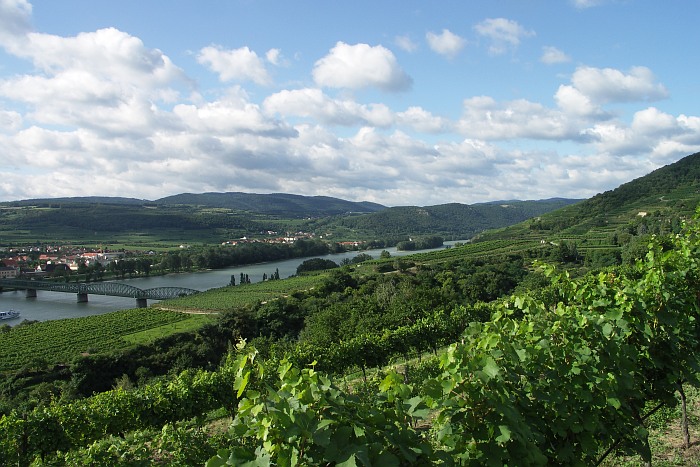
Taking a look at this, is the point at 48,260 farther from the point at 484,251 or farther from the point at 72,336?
the point at 484,251

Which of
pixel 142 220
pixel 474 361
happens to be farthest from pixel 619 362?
pixel 142 220

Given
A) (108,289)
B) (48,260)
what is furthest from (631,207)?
(48,260)

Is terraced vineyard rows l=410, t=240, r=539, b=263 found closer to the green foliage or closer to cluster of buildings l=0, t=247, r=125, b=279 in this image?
the green foliage

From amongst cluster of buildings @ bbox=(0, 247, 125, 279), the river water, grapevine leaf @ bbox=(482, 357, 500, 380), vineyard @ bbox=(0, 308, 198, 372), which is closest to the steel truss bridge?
the river water

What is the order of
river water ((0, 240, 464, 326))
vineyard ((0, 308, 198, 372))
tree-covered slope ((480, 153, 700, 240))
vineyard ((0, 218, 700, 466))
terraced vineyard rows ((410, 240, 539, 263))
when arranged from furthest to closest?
tree-covered slope ((480, 153, 700, 240)), terraced vineyard rows ((410, 240, 539, 263)), river water ((0, 240, 464, 326)), vineyard ((0, 308, 198, 372)), vineyard ((0, 218, 700, 466))

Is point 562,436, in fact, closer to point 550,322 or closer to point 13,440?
point 550,322
